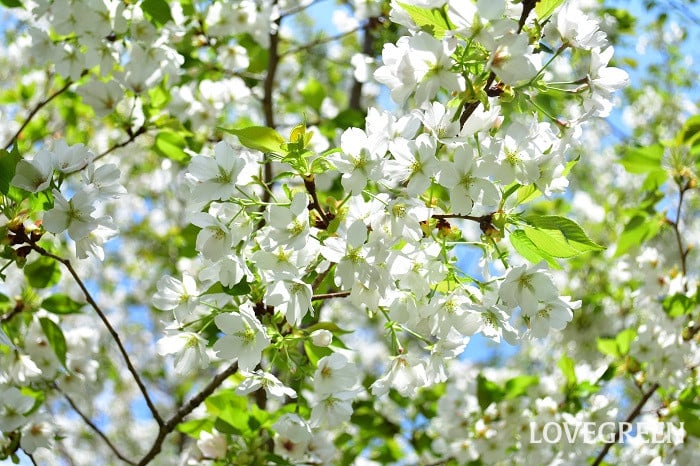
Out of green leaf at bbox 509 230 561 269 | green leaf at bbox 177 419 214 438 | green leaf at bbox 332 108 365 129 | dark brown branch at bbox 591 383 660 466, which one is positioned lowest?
dark brown branch at bbox 591 383 660 466

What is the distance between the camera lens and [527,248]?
4.91 ft

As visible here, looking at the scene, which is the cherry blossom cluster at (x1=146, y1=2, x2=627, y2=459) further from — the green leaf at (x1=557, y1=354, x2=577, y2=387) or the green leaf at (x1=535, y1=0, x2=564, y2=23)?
the green leaf at (x1=557, y1=354, x2=577, y2=387)

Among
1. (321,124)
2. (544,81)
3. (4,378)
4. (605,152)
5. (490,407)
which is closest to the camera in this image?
(544,81)

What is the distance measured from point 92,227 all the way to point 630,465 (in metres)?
2.43

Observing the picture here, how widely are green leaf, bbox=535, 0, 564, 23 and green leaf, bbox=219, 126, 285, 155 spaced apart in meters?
0.58

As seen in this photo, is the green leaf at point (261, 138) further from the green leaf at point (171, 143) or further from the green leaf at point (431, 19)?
the green leaf at point (171, 143)

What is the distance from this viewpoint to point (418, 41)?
1.33m

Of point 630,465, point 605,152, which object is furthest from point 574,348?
point 605,152

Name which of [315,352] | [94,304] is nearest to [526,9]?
[315,352]

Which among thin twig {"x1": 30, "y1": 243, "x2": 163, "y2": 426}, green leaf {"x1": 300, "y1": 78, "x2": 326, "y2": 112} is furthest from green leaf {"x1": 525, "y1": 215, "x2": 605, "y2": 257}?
green leaf {"x1": 300, "y1": 78, "x2": 326, "y2": 112}

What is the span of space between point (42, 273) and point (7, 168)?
718 mm

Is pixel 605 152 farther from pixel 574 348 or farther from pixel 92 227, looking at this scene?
pixel 92 227

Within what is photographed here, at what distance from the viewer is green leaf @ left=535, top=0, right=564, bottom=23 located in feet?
4.65

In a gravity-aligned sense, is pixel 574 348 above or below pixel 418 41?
below
